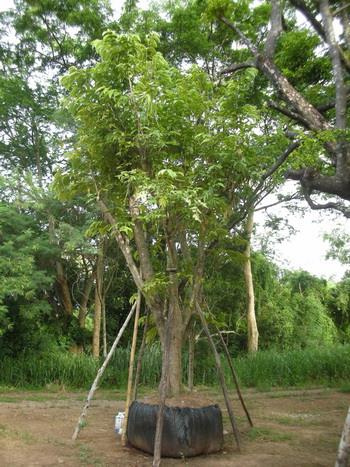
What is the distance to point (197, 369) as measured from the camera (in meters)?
11.4

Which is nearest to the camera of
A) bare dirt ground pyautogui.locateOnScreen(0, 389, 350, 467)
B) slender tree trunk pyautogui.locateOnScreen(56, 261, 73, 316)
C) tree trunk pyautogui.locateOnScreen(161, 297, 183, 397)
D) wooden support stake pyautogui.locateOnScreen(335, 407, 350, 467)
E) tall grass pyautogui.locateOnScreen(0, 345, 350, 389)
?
wooden support stake pyautogui.locateOnScreen(335, 407, 350, 467)

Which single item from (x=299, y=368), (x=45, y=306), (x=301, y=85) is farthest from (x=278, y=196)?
(x=45, y=306)

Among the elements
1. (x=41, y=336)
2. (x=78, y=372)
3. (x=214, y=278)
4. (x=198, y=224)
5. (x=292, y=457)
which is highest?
(x=214, y=278)

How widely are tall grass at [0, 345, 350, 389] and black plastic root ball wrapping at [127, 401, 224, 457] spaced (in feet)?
18.3

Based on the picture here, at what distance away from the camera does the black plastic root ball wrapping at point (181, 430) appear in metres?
4.60

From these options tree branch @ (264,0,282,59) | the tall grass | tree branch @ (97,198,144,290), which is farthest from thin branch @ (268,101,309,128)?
the tall grass

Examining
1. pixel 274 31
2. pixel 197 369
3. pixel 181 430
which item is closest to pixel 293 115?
pixel 274 31

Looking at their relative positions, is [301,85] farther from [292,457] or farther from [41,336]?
[41,336]

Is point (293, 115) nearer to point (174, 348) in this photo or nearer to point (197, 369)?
point (174, 348)

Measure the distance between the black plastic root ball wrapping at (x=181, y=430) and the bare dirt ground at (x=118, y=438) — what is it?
0.32 ft

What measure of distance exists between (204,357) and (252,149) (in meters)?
7.84

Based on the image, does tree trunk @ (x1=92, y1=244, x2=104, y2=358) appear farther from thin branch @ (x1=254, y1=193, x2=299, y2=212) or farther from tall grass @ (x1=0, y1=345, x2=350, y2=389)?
thin branch @ (x1=254, y1=193, x2=299, y2=212)

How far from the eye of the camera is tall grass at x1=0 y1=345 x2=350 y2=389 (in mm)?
10203

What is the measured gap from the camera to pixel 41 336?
11008mm
